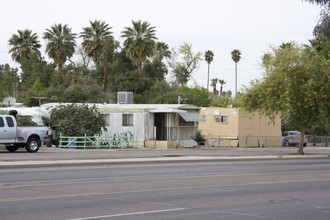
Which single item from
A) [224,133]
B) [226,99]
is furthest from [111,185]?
[226,99]

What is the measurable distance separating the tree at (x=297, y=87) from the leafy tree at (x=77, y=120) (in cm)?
1091

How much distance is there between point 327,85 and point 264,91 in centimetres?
386

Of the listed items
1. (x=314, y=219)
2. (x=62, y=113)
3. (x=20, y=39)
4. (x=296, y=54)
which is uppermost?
(x=20, y=39)

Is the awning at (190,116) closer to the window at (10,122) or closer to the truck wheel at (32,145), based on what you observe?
the truck wheel at (32,145)

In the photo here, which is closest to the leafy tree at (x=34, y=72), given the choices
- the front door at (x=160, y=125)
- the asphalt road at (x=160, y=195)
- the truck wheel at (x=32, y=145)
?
the front door at (x=160, y=125)

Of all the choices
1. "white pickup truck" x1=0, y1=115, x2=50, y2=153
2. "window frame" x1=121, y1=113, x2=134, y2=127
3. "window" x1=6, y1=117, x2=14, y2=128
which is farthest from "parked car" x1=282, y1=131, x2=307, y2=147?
"window" x1=6, y1=117, x2=14, y2=128

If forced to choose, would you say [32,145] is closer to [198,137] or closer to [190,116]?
[190,116]

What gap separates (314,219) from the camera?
10336mm

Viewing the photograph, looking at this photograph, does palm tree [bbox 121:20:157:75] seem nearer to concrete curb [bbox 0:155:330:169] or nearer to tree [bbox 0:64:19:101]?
tree [bbox 0:64:19:101]

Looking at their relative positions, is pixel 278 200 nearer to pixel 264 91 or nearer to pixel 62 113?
pixel 264 91

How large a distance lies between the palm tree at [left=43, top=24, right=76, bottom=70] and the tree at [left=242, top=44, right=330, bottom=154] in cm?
4032

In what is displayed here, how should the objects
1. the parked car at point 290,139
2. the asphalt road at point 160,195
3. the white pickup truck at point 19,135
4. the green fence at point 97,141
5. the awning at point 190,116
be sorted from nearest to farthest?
1. the asphalt road at point 160,195
2. the white pickup truck at point 19,135
3. the green fence at point 97,141
4. the awning at point 190,116
5. the parked car at point 290,139

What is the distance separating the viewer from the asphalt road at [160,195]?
34.6 ft

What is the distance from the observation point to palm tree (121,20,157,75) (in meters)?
65.3
